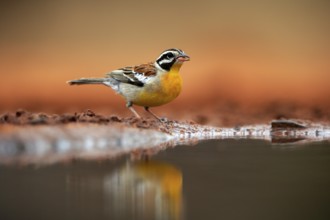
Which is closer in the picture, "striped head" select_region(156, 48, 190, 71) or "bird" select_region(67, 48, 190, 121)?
"bird" select_region(67, 48, 190, 121)

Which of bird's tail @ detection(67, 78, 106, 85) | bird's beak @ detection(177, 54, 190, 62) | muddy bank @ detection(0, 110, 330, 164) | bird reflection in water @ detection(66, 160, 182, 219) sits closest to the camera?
bird reflection in water @ detection(66, 160, 182, 219)

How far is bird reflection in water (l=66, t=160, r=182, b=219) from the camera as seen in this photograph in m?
6.38

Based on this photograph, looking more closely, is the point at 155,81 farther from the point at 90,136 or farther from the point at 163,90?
the point at 90,136

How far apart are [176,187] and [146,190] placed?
0.42 meters

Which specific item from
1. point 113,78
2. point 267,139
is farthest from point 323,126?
point 113,78

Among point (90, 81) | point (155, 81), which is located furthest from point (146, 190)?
point (90, 81)

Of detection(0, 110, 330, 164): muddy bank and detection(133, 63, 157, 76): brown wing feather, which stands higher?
detection(133, 63, 157, 76): brown wing feather

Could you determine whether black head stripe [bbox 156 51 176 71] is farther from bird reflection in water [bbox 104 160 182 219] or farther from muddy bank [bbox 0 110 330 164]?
bird reflection in water [bbox 104 160 182 219]

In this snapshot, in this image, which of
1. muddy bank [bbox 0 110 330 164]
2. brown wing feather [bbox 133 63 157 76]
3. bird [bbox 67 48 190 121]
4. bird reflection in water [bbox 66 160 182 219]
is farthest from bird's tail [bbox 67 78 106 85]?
bird reflection in water [bbox 66 160 182 219]

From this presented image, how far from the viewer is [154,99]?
10.8 metres

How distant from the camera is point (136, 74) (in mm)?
11195

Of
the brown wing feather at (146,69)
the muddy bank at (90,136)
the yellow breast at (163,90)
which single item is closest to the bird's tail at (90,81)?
the brown wing feather at (146,69)

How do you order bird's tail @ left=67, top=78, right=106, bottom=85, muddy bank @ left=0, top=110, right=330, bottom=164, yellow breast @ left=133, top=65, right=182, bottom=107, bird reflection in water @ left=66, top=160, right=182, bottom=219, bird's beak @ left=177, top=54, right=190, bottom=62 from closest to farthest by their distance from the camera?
bird reflection in water @ left=66, top=160, right=182, bottom=219 → muddy bank @ left=0, top=110, right=330, bottom=164 → yellow breast @ left=133, top=65, right=182, bottom=107 → bird's beak @ left=177, top=54, right=190, bottom=62 → bird's tail @ left=67, top=78, right=106, bottom=85

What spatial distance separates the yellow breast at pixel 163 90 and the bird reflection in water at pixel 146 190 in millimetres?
2433
